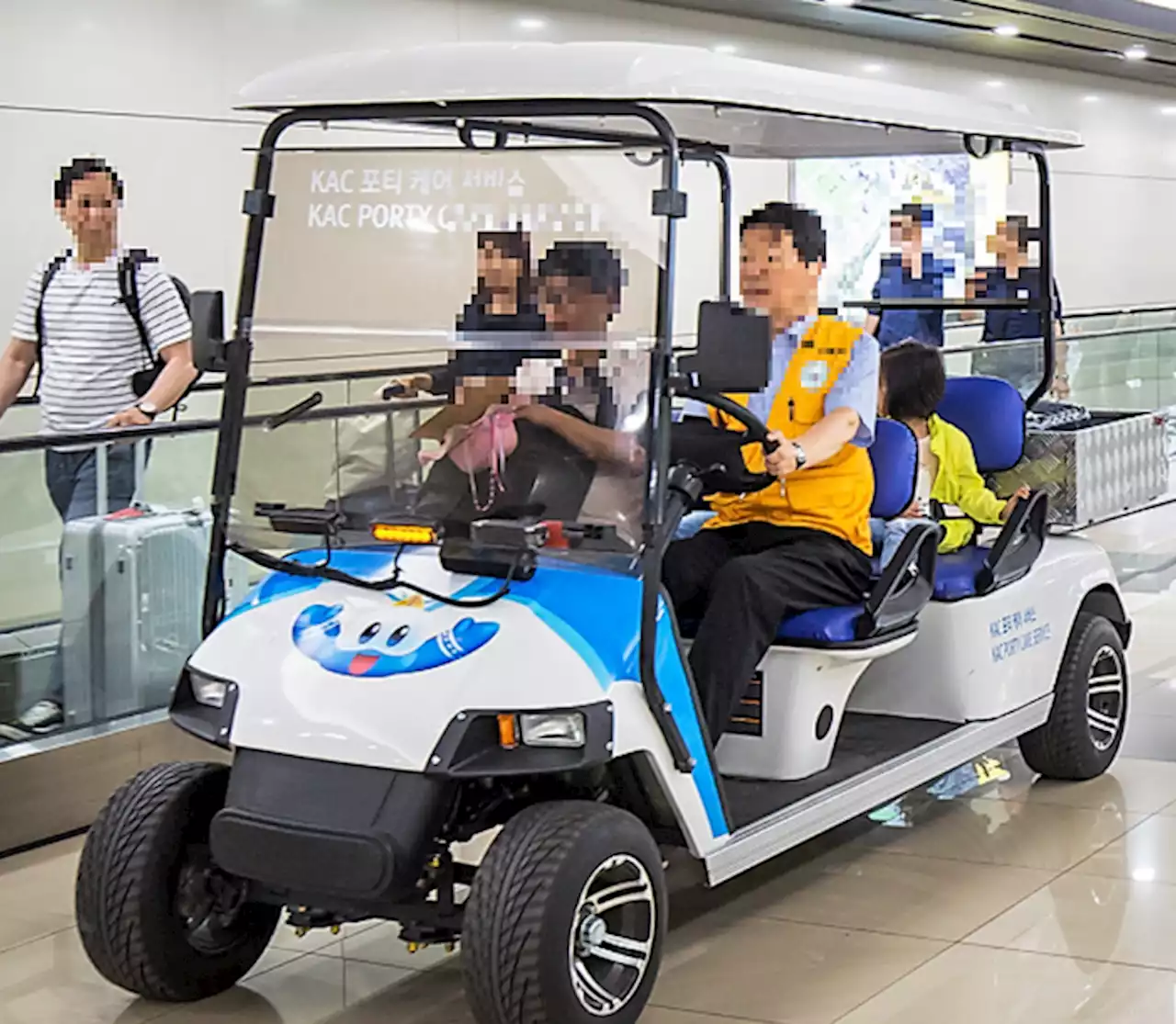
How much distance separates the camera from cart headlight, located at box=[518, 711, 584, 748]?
10.4 feet

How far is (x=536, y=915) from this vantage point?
306 cm

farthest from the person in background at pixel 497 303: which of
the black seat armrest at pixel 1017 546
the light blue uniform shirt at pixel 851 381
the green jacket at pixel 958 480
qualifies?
the green jacket at pixel 958 480

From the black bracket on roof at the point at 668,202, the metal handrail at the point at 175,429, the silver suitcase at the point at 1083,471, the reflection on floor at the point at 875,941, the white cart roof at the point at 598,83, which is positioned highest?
the white cart roof at the point at 598,83

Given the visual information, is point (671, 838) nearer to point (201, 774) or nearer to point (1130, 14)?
point (201, 774)

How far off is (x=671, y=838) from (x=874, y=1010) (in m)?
0.47

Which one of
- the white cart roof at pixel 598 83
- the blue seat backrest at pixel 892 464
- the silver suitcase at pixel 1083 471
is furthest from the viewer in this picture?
the silver suitcase at pixel 1083 471

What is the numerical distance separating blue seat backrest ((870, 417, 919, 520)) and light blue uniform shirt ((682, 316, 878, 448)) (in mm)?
364

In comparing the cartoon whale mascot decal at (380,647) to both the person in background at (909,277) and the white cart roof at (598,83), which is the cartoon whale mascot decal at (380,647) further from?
the person in background at (909,277)

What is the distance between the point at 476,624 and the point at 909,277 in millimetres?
2615

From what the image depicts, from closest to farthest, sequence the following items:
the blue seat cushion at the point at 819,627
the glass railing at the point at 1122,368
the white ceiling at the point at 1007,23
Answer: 1. the blue seat cushion at the point at 819,627
2. the glass railing at the point at 1122,368
3. the white ceiling at the point at 1007,23

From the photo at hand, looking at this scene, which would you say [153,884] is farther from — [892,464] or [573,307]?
[892,464]

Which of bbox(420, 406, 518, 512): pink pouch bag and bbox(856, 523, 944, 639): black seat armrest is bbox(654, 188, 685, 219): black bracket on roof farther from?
bbox(856, 523, 944, 639): black seat armrest

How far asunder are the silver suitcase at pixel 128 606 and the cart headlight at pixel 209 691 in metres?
1.53

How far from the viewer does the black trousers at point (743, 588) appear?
3818 millimetres
